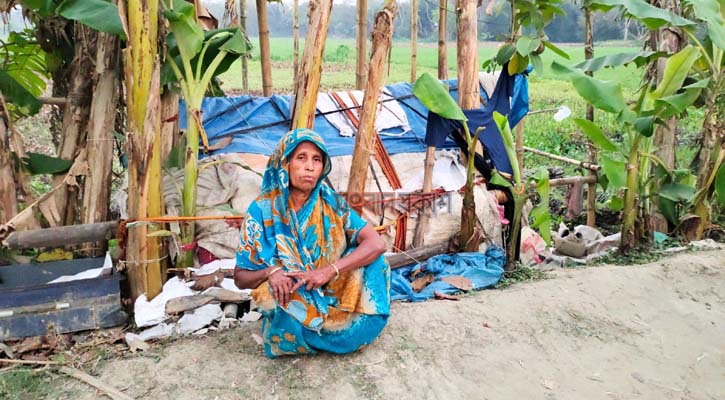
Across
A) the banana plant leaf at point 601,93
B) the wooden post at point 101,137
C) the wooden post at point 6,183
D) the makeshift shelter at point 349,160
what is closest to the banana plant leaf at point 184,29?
the wooden post at point 101,137

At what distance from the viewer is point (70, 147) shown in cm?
391

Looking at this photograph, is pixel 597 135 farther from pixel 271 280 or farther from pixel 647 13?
pixel 271 280

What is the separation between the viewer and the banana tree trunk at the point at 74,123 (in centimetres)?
381

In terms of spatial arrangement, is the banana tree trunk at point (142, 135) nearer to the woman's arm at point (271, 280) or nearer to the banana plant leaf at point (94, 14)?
the banana plant leaf at point (94, 14)

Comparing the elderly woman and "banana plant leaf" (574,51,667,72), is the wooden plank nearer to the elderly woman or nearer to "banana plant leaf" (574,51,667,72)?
the elderly woman

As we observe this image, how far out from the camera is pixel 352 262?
2.67 m

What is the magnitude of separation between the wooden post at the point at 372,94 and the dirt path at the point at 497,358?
39.7 inches

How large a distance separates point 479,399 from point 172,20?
8.14 feet

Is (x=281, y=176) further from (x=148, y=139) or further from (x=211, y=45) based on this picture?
(x=211, y=45)

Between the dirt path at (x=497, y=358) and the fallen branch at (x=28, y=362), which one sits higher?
the fallen branch at (x=28, y=362)

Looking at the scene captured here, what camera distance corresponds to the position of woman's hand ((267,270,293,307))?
2514mm

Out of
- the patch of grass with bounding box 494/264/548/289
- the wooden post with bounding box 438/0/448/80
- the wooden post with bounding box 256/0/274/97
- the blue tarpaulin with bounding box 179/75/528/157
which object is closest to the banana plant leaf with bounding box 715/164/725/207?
the patch of grass with bounding box 494/264/548/289

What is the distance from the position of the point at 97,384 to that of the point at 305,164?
4.47 feet

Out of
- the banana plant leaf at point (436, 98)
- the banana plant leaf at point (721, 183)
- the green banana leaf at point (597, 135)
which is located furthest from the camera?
the banana plant leaf at point (721, 183)
